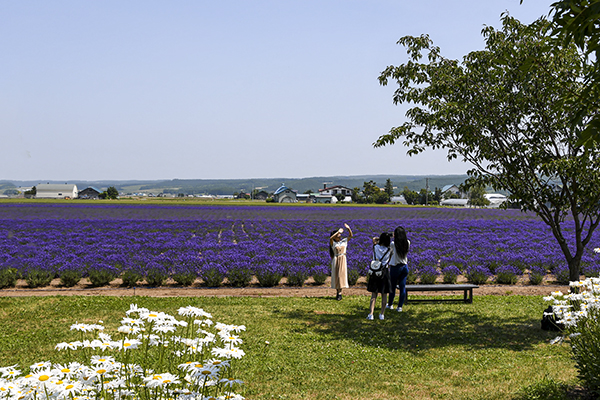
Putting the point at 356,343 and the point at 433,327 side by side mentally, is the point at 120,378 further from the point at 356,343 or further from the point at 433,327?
the point at 433,327

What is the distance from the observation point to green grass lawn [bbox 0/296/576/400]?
5512mm

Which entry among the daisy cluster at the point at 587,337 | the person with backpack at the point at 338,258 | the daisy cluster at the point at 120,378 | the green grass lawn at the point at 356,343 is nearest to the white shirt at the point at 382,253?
the green grass lawn at the point at 356,343

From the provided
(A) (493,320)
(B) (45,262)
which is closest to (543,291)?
(A) (493,320)

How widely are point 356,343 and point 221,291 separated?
6344 mm

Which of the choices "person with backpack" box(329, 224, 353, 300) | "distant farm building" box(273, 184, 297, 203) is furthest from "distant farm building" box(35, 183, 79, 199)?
"person with backpack" box(329, 224, 353, 300)

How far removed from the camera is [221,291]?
1283cm

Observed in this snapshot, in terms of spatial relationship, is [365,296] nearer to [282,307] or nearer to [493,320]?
[282,307]

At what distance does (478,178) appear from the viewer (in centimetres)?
884

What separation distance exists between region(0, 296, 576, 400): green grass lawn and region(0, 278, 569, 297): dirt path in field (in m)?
1.26

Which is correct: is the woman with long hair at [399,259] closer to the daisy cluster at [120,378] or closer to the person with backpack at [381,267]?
the person with backpack at [381,267]

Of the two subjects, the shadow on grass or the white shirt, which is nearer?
the shadow on grass

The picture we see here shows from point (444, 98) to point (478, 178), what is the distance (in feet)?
5.82

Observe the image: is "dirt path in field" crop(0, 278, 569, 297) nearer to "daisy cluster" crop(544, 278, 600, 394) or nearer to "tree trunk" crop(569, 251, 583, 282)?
"tree trunk" crop(569, 251, 583, 282)

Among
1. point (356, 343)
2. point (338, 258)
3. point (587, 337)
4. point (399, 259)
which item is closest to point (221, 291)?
point (338, 258)
